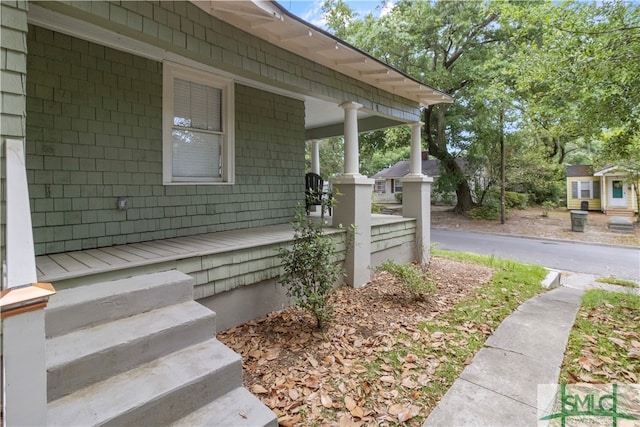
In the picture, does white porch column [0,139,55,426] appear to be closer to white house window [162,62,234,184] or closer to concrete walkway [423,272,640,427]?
concrete walkway [423,272,640,427]

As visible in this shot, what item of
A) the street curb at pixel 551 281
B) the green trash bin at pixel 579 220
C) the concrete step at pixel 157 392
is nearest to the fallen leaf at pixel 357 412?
the concrete step at pixel 157 392

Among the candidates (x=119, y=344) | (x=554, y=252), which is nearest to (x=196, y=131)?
(x=119, y=344)

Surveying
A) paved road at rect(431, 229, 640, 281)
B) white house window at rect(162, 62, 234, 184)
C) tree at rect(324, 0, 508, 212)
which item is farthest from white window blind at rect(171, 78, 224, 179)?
tree at rect(324, 0, 508, 212)

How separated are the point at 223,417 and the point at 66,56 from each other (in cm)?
386

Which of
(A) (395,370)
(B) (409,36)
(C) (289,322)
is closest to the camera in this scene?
(A) (395,370)

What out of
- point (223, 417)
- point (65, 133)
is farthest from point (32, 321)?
point (65, 133)

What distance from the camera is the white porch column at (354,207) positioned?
4961 millimetres

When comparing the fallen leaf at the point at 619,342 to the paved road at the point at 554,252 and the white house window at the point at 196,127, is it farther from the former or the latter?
the paved road at the point at 554,252

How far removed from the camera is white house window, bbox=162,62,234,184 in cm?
416

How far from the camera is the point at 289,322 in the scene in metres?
A: 3.70

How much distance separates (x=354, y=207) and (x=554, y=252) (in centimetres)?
868

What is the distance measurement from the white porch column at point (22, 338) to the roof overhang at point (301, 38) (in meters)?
2.73

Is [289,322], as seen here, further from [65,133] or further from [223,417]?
[65,133]

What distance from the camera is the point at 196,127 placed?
448cm
